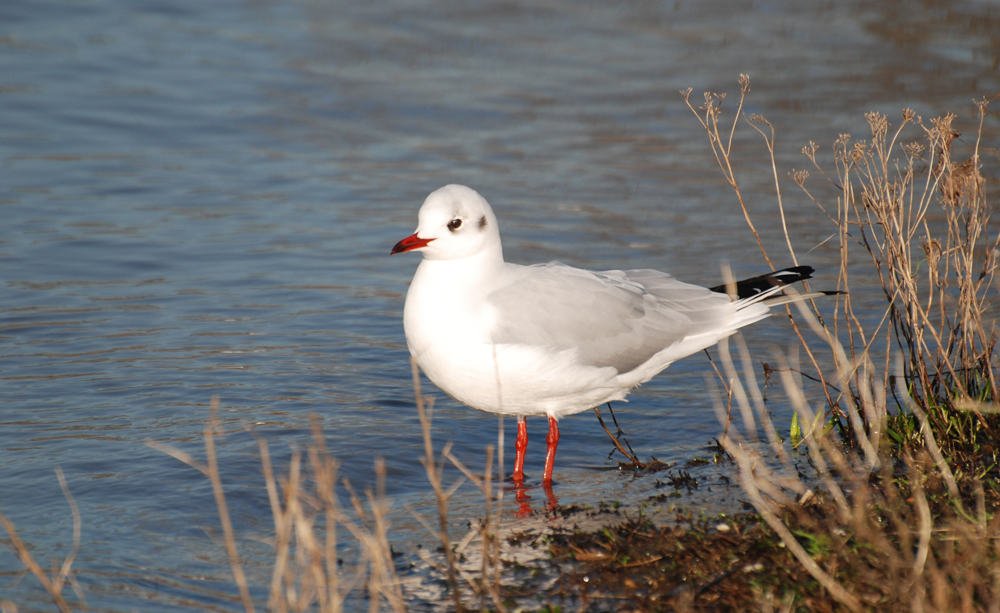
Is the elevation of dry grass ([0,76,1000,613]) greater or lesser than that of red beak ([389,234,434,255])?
lesser

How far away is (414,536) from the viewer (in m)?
5.16

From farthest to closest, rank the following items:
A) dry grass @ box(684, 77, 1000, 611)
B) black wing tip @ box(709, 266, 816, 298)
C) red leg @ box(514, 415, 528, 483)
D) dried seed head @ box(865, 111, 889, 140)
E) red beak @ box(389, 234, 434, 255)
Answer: red leg @ box(514, 415, 528, 483) → black wing tip @ box(709, 266, 816, 298) → red beak @ box(389, 234, 434, 255) → dried seed head @ box(865, 111, 889, 140) → dry grass @ box(684, 77, 1000, 611)

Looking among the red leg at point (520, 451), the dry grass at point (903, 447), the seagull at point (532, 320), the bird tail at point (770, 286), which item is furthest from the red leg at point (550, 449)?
the bird tail at point (770, 286)

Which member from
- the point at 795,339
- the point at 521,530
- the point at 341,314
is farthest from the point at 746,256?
the point at 521,530

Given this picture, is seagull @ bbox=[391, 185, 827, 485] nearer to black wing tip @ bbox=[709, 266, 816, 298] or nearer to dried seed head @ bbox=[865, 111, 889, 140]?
black wing tip @ bbox=[709, 266, 816, 298]

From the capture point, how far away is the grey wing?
5.66m

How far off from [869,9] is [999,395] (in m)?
16.0

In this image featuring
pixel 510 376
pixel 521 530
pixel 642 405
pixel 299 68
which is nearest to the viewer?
pixel 521 530

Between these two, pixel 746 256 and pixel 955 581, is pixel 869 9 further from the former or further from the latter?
pixel 955 581

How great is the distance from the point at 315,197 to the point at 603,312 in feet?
21.1

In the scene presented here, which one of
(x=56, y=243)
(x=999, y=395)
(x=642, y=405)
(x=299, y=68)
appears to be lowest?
(x=642, y=405)

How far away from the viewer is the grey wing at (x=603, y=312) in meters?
5.66

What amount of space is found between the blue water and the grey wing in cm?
75

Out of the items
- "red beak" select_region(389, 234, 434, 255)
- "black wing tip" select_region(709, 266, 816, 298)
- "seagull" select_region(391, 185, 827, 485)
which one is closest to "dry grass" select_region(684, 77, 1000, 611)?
"black wing tip" select_region(709, 266, 816, 298)
